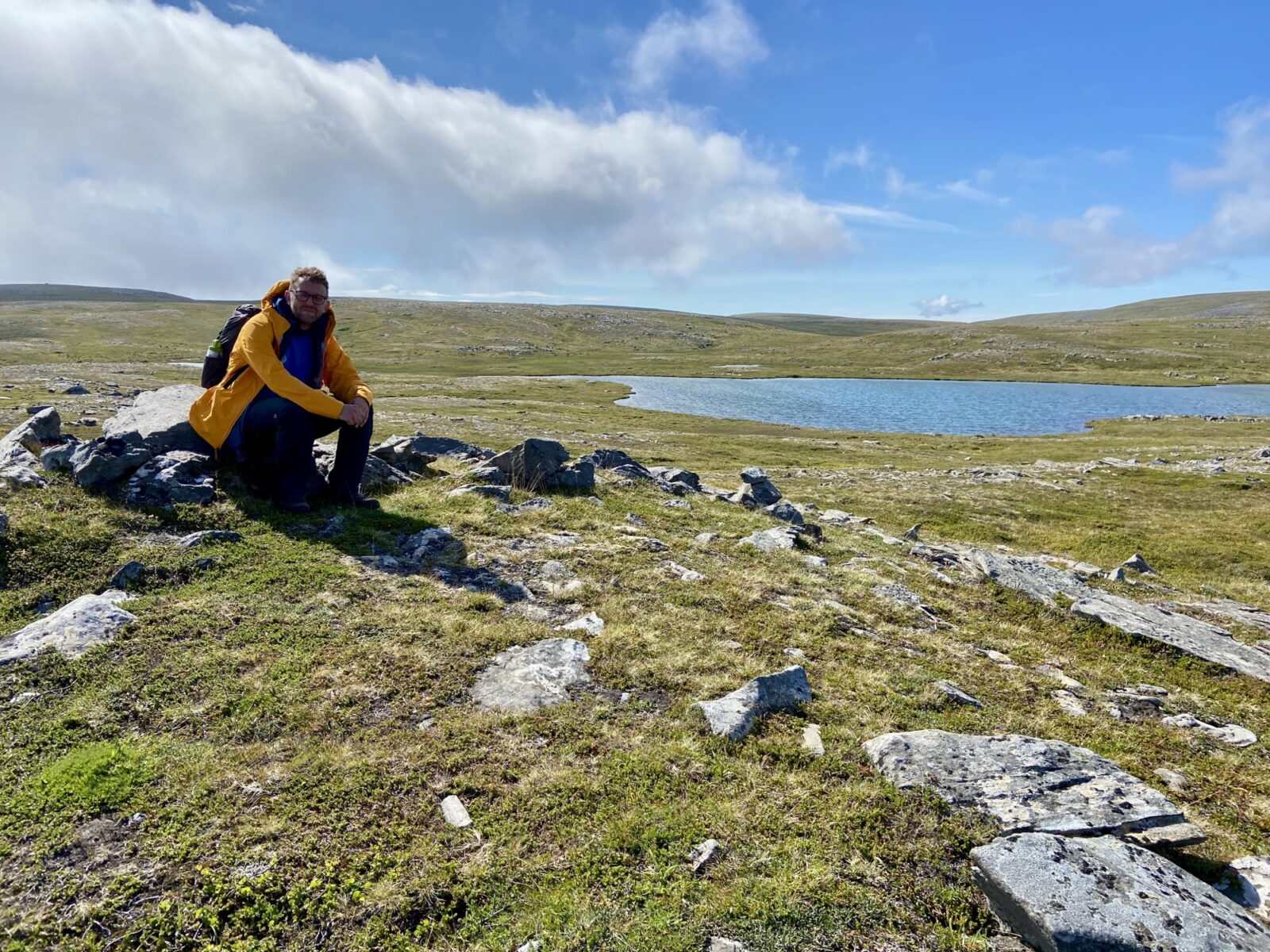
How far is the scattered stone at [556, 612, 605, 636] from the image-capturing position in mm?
9117

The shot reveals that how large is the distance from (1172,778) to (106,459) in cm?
1680

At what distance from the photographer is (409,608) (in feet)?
29.9

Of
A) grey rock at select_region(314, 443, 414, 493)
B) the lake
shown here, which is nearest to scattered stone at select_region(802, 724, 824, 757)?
grey rock at select_region(314, 443, 414, 493)

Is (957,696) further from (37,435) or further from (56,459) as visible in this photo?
(37,435)

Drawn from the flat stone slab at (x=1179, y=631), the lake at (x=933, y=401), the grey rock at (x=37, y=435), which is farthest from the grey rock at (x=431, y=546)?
the lake at (x=933, y=401)

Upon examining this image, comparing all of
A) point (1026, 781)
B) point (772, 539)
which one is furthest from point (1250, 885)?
point (772, 539)

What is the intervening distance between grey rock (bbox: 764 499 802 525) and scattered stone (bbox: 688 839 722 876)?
40.9ft

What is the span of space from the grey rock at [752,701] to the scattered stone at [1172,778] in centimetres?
397

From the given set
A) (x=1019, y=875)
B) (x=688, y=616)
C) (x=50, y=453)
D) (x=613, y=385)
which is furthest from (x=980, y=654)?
(x=613, y=385)

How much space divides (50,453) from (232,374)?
13.1 feet

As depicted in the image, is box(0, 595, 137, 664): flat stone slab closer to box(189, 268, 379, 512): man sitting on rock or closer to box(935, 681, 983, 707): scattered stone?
box(189, 268, 379, 512): man sitting on rock

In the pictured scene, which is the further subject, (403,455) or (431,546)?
(403,455)

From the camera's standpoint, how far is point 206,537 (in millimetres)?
10359

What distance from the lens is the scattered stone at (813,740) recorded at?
6613 millimetres
